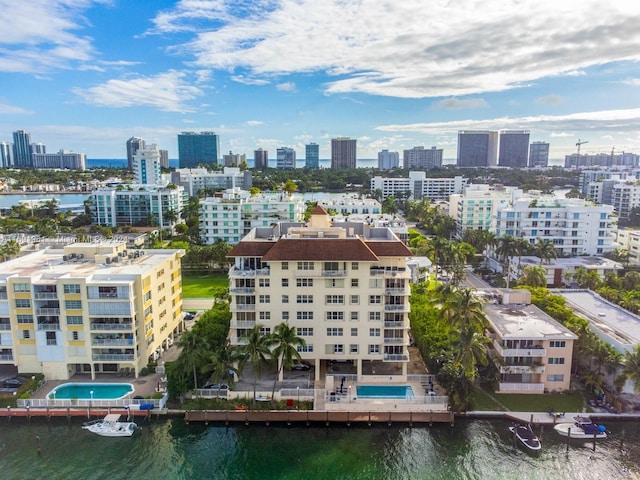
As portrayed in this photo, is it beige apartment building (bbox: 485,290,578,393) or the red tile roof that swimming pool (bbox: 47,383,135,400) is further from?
beige apartment building (bbox: 485,290,578,393)

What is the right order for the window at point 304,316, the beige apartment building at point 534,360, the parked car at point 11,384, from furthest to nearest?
the window at point 304,316 < the parked car at point 11,384 < the beige apartment building at point 534,360

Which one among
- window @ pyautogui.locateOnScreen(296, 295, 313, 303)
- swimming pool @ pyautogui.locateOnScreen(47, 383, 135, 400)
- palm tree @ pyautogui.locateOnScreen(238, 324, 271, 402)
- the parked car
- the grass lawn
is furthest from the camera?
the grass lawn

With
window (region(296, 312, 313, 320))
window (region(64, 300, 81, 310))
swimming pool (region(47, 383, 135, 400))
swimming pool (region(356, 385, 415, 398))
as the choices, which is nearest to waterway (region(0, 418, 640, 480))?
swimming pool (region(47, 383, 135, 400))

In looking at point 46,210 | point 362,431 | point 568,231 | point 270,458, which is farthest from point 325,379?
point 46,210

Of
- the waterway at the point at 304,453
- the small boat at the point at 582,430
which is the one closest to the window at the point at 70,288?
the waterway at the point at 304,453

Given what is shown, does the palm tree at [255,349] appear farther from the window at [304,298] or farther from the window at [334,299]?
the window at [334,299]

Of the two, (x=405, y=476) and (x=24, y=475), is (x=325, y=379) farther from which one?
(x=24, y=475)
